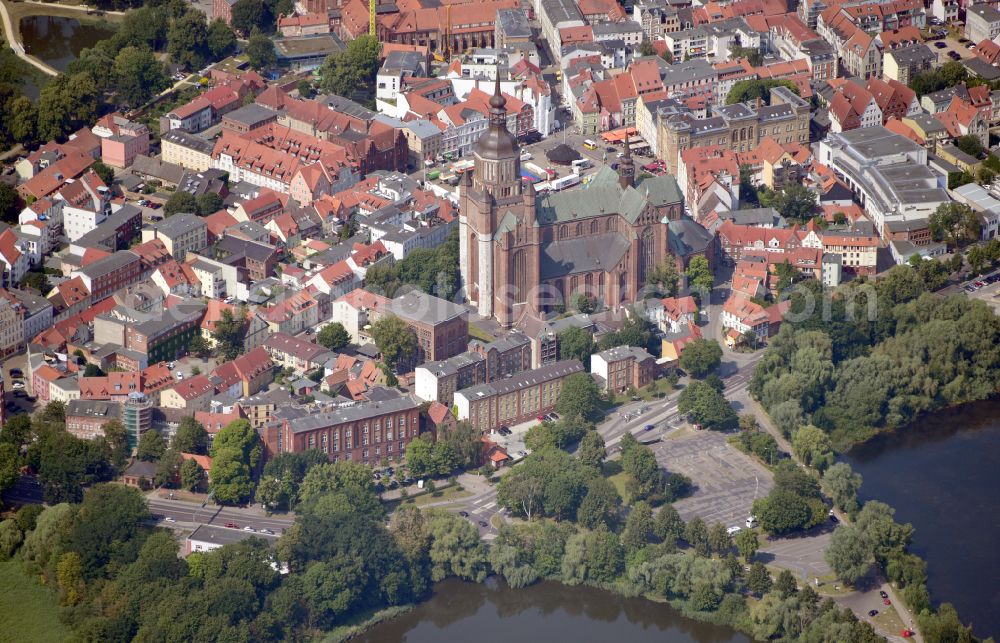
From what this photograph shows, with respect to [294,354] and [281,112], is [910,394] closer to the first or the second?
[294,354]

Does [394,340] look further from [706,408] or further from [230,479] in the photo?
[706,408]

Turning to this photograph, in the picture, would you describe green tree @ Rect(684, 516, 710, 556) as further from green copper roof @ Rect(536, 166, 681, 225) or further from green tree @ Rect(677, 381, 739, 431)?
green copper roof @ Rect(536, 166, 681, 225)

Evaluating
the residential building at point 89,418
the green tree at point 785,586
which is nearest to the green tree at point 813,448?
the green tree at point 785,586

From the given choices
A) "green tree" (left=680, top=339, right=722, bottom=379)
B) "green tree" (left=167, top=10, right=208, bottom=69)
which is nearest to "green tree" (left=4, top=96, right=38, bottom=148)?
"green tree" (left=167, top=10, right=208, bottom=69)

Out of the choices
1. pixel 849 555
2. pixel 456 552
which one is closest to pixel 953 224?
pixel 849 555

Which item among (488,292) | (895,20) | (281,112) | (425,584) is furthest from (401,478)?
(895,20)

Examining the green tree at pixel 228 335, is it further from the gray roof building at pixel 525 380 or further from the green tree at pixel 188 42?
the green tree at pixel 188 42
